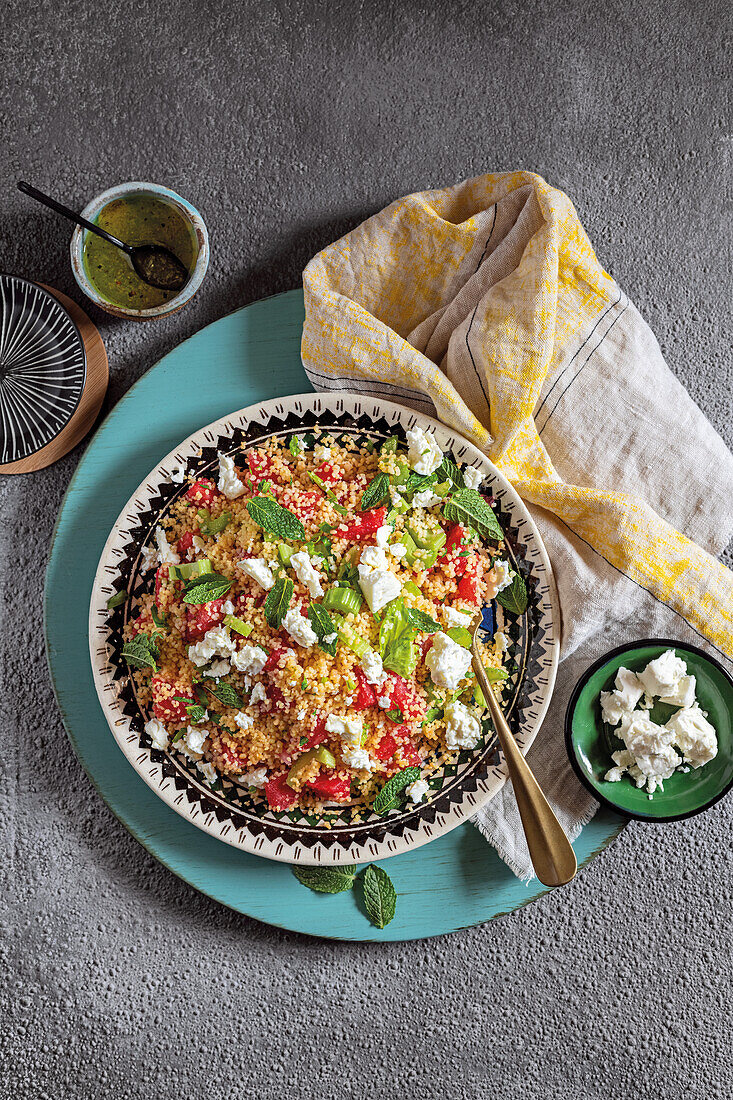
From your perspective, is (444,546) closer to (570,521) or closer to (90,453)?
(570,521)

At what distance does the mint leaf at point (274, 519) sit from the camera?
5.13 feet

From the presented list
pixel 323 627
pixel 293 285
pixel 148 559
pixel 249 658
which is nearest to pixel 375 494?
pixel 323 627

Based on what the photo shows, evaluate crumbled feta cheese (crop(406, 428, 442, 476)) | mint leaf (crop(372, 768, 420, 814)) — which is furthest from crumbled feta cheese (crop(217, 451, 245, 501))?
mint leaf (crop(372, 768, 420, 814))

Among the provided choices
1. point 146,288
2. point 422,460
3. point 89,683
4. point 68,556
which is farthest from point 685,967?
point 146,288

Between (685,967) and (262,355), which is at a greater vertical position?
(262,355)

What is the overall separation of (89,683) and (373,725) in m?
0.73

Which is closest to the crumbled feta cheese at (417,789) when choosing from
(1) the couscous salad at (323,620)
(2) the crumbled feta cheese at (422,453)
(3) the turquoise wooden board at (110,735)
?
(1) the couscous salad at (323,620)

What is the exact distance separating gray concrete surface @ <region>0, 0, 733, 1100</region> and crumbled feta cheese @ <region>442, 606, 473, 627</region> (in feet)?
2.88

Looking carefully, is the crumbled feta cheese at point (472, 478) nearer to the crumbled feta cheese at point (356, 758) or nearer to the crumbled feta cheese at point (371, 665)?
the crumbled feta cheese at point (371, 665)

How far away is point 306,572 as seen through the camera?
4.99ft

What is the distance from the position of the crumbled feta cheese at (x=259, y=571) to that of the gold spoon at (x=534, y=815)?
452 millimetres

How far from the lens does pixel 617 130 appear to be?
83.2 inches

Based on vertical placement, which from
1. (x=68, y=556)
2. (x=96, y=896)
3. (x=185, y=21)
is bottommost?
(x=96, y=896)

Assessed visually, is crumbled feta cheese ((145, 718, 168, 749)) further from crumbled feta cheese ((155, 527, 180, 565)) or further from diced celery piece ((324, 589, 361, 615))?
diced celery piece ((324, 589, 361, 615))
